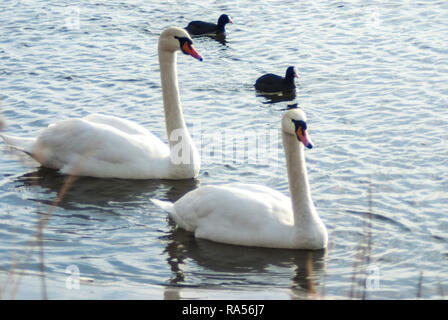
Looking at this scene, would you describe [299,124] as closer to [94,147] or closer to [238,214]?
[238,214]

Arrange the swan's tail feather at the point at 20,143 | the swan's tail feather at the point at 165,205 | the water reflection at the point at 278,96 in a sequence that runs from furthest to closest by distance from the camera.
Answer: the water reflection at the point at 278,96
the swan's tail feather at the point at 20,143
the swan's tail feather at the point at 165,205

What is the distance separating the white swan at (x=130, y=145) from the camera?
10.3 meters

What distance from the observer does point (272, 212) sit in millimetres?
8156

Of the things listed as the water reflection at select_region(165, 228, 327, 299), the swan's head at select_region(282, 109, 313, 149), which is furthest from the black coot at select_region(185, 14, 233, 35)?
the swan's head at select_region(282, 109, 313, 149)

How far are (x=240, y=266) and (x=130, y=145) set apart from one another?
2988 millimetres

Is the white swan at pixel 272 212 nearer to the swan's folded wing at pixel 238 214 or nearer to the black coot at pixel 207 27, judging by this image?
the swan's folded wing at pixel 238 214

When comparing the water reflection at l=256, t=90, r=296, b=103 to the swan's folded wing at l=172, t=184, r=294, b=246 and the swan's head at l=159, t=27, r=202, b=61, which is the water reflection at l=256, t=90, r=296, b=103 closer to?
the swan's head at l=159, t=27, r=202, b=61

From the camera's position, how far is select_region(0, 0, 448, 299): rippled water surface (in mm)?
7496

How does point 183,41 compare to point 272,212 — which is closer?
point 272,212

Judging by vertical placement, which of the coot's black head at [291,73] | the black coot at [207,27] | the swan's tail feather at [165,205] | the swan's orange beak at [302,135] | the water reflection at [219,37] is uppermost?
the swan's orange beak at [302,135]

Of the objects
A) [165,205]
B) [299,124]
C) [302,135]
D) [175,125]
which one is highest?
[299,124]

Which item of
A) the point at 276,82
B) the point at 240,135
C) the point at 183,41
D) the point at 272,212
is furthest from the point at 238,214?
the point at 276,82

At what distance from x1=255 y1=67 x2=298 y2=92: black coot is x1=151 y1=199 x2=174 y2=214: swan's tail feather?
531cm

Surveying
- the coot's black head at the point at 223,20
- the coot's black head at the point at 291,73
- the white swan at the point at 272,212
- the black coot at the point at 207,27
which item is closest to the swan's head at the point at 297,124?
the white swan at the point at 272,212
